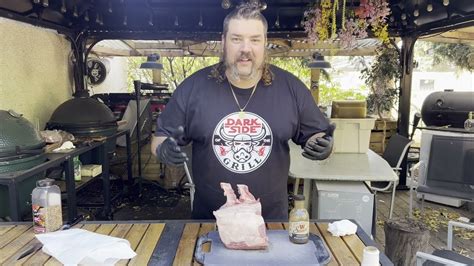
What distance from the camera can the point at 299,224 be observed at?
1.38m

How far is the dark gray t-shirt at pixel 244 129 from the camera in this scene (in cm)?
170

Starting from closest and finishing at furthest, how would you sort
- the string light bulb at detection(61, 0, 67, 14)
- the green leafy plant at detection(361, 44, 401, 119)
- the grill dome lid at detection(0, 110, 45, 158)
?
the grill dome lid at detection(0, 110, 45, 158)
the string light bulb at detection(61, 0, 67, 14)
the green leafy plant at detection(361, 44, 401, 119)

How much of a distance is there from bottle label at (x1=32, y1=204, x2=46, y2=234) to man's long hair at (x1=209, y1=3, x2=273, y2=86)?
96 centimetres

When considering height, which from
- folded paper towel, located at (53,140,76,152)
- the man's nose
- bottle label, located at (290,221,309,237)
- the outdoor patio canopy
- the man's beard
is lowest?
bottle label, located at (290,221,309,237)

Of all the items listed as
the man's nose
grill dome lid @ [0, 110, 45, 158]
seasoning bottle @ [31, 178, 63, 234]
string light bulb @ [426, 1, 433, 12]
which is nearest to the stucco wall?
grill dome lid @ [0, 110, 45, 158]

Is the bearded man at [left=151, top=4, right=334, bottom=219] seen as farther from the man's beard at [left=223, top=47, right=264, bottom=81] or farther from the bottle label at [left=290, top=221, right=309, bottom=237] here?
the bottle label at [left=290, top=221, right=309, bottom=237]

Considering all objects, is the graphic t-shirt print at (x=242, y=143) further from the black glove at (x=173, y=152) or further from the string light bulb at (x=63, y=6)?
the string light bulb at (x=63, y=6)

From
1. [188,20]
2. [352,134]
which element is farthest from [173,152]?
[188,20]

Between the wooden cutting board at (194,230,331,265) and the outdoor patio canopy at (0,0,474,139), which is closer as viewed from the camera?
the wooden cutting board at (194,230,331,265)

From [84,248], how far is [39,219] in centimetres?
38

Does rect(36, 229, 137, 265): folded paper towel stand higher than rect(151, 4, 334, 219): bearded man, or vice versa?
rect(151, 4, 334, 219): bearded man

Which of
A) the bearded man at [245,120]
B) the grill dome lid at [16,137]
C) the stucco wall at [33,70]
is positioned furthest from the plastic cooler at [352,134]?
the stucco wall at [33,70]

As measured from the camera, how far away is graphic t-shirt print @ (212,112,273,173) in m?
1.69

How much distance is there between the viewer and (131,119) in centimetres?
501
